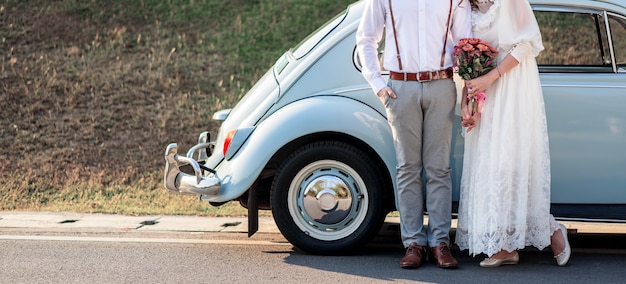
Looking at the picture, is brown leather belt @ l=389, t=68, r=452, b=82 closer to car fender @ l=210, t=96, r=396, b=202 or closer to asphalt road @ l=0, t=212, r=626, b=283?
car fender @ l=210, t=96, r=396, b=202

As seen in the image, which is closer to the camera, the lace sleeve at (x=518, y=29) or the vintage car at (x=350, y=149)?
the lace sleeve at (x=518, y=29)

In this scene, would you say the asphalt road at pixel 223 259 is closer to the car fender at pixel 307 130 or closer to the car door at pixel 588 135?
the car door at pixel 588 135

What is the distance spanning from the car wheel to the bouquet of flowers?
0.85 m

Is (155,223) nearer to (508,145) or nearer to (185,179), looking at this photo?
(185,179)

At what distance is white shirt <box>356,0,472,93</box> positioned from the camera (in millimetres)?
5805

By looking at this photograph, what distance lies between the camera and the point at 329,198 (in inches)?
246

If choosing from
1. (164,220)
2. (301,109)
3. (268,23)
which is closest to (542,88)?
(301,109)

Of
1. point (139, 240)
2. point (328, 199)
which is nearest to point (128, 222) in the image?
point (139, 240)

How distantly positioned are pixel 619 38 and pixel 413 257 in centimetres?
226

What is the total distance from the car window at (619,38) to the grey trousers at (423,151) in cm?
124

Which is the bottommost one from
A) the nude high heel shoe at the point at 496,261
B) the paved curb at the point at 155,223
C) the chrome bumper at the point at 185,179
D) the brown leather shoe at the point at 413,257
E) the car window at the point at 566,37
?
the nude high heel shoe at the point at 496,261

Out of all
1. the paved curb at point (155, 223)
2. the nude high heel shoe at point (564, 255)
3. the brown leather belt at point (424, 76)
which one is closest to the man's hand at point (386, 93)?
the brown leather belt at point (424, 76)

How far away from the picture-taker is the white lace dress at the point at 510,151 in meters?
5.75

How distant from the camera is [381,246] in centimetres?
678
